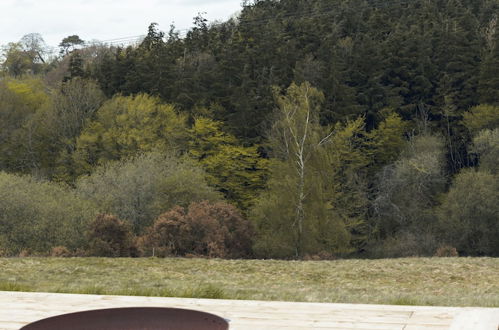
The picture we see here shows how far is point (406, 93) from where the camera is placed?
52.0m

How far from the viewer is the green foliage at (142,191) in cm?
3362

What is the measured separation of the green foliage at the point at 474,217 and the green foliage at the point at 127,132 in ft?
61.5

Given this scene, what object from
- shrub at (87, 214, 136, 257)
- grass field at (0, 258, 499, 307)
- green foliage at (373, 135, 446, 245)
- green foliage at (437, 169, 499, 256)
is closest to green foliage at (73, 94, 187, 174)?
green foliage at (373, 135, 446, 245)

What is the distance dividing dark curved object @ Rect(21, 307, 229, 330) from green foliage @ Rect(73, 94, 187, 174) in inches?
Answer: 1629

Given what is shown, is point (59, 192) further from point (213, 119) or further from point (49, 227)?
point (213, 119)

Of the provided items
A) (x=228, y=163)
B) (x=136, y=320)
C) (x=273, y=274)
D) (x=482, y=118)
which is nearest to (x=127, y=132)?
(x=228, y=163)

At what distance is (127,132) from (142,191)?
531 inches

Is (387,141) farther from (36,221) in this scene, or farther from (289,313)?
(289,313)

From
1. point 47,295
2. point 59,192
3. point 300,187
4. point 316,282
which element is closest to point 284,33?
point 300,187

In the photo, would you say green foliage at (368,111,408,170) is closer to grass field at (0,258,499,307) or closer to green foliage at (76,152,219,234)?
green foliage at (76,152,219,234)

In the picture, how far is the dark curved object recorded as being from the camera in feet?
11.2

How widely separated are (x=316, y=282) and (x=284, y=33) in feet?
148

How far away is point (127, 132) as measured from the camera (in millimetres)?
46938

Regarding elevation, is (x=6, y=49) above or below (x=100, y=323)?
above
